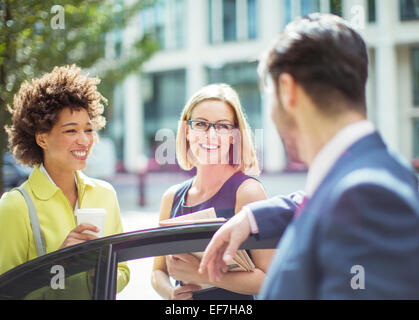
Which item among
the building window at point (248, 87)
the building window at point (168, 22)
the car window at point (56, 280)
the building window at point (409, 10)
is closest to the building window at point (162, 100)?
the building window at point (168, 22)

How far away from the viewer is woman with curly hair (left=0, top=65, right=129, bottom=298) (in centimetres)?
199

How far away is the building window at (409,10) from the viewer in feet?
58.3

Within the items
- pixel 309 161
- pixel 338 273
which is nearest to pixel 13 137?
pixel 309 161

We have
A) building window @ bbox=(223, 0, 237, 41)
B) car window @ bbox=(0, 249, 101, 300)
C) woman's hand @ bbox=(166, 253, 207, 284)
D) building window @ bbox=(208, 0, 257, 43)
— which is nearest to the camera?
car window @ bbox=(0, 249, 101, 300)

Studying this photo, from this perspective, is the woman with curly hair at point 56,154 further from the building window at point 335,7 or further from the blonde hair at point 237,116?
the building window at point 335,7

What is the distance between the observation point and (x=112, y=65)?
10.0 meters

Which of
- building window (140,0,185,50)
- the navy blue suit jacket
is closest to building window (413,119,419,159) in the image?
building window (140,0,185,50)

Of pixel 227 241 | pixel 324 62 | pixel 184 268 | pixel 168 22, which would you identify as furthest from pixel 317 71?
pixel 168 22

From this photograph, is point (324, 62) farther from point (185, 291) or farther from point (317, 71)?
point (185, 291)

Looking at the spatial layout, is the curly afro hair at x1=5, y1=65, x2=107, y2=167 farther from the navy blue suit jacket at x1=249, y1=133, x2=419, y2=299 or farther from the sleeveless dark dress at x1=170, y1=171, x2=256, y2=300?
the navy blue suit jacket at x1=249, y1=133, x2=419, y2=299

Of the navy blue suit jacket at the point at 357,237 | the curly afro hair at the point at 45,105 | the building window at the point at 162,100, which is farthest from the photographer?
the building window at the point at 162,100

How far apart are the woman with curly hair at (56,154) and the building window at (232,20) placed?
69.7ft

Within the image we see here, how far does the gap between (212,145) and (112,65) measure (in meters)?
8.40
